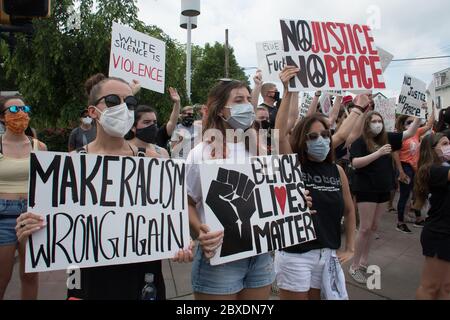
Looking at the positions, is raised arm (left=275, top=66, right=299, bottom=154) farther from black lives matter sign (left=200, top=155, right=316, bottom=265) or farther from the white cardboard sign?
the white cardboard sign

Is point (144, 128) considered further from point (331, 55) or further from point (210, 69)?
point (210, 69)

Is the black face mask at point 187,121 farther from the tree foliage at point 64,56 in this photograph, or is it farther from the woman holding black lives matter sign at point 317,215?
the tree foliage at point 64,56

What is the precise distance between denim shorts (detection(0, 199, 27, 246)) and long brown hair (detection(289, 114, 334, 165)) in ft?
7.05

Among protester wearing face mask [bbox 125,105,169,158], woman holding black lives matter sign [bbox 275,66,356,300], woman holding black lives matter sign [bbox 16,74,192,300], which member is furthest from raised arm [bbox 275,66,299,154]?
protester wearing face mask [bbox 125,105,169,158]

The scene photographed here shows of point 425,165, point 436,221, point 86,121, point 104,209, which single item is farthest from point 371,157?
point 86,121

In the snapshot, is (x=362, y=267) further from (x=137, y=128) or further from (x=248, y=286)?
(x=137, y=128)

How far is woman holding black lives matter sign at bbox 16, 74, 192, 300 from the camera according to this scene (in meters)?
2.03

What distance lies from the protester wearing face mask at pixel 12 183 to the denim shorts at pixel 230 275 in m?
1.56

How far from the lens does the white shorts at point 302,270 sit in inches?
100

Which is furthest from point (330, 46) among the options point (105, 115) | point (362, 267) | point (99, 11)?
point (99, 11)

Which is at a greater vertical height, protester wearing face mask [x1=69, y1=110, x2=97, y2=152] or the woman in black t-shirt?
protester wearing face mask [x1=69, y1=110, x2=97, y2=152]

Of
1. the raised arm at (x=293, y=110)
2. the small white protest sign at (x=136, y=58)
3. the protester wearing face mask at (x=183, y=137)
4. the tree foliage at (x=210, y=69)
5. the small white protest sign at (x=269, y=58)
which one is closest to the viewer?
the raised arm at (x=293, y=110)

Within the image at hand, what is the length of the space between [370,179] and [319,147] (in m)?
2.11

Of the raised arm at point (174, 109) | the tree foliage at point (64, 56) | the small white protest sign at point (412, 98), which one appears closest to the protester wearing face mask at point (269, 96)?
the raised arm at point (174, 109)
